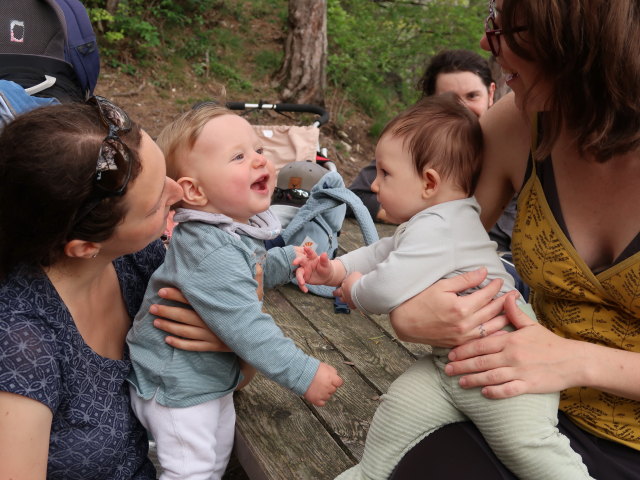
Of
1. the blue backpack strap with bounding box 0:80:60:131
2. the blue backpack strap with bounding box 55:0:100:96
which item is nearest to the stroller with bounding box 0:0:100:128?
the blue backpack strap with bounding box 55:0:100:96

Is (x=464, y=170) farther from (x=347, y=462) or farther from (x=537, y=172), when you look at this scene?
(x=347, y=462)

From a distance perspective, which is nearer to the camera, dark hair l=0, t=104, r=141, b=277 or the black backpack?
dark hair l=0, t=104, r=141, b=277

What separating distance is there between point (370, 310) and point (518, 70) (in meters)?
0.71

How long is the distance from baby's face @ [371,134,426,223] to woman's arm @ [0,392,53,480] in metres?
1.02

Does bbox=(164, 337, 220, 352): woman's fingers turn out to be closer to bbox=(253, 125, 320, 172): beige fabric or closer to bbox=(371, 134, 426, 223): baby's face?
bbox=(371, 134, 426, 223): baby's face

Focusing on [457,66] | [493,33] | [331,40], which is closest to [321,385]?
[493,33]

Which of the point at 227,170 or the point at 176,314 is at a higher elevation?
the point at 227,170

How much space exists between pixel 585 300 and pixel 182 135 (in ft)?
3.83

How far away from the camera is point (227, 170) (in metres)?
1.76

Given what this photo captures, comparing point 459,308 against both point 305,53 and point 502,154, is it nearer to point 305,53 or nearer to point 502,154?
point 502,154

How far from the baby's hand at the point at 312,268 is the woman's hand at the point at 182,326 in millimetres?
344

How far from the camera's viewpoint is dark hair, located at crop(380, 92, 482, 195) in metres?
1.72

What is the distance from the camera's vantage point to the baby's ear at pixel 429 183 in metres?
1.72

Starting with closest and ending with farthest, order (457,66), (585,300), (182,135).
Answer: (585,300) < (182,135) < (457,66)
